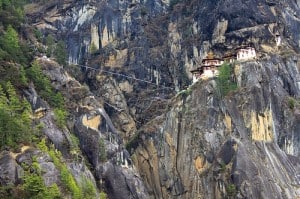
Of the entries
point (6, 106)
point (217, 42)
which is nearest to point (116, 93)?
point (217, 42)

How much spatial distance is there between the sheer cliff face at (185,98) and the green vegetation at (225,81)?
65 centimetres

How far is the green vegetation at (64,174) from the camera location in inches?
2012

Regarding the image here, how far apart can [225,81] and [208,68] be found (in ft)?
13.6

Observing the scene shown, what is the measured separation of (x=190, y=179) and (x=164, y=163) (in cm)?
398

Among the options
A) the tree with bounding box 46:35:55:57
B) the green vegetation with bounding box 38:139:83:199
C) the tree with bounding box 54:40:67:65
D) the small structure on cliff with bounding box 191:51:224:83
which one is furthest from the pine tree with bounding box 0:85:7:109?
the small structure on cliff with bounding box 191:51:224:83

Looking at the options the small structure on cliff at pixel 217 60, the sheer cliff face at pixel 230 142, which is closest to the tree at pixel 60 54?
the sheer cliff face at pixel 230 142

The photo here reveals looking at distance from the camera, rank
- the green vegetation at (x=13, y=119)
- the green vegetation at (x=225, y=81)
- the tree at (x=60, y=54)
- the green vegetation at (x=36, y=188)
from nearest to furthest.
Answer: the green vegetation at (x=36, y=188) → the green vegetation at (x=13, y=119) → the green vegetation at (x=225, y=81) → the tree at (x=60, y=54)

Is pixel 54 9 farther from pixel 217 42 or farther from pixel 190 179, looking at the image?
pixel 190 179

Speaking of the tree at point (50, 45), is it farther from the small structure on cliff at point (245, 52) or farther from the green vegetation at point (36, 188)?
the green vegetation at point (36, 188)

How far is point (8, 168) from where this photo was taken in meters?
49.3

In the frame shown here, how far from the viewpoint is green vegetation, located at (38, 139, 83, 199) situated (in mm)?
51094

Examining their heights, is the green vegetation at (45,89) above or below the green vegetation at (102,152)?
above

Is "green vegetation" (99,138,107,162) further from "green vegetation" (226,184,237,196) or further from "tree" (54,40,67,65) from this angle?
"tree" (54,40,67,65)

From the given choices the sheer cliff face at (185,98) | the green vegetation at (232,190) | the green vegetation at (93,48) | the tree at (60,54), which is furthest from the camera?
the green vegetation at (93,48)
